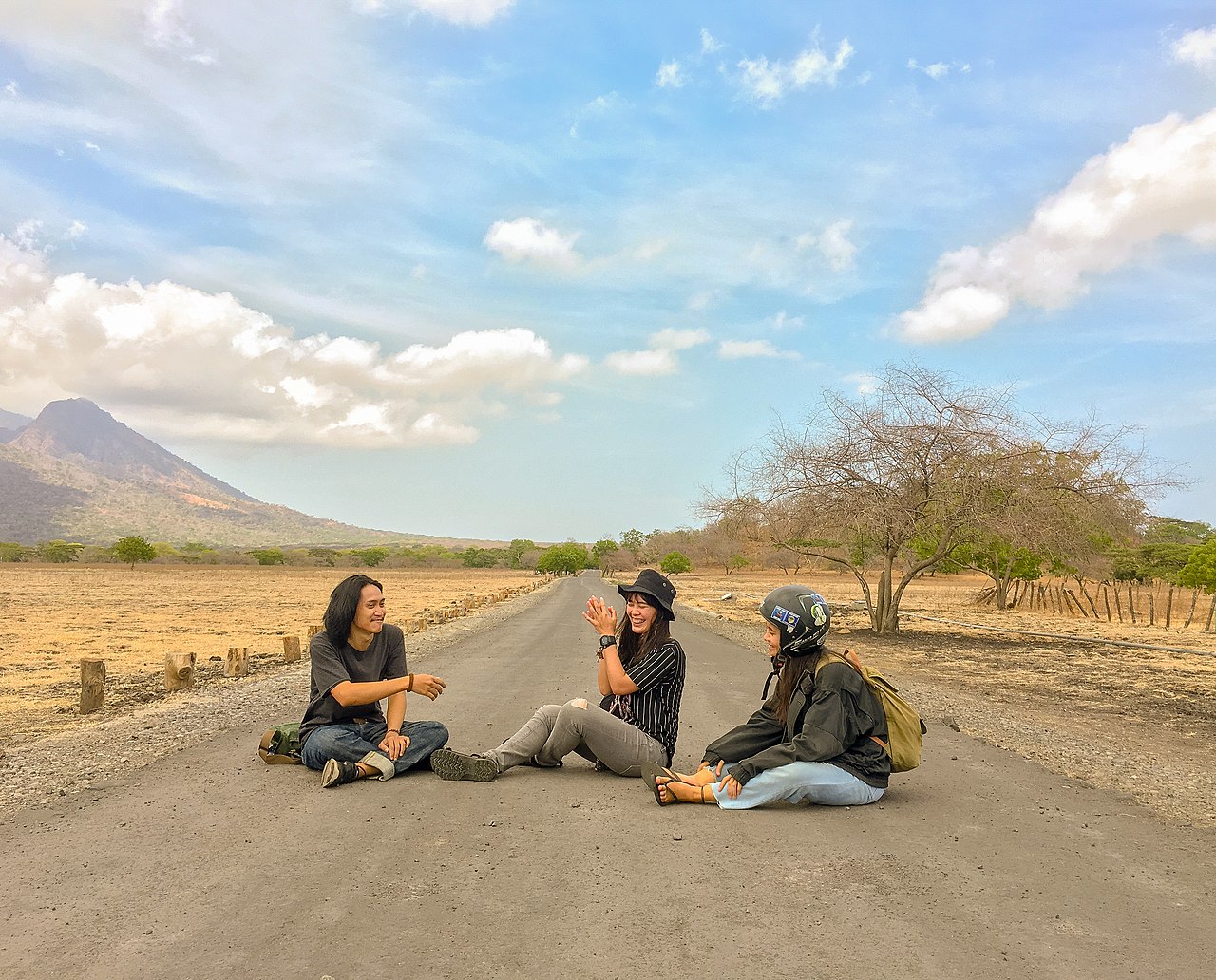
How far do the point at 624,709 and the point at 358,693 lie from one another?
6.05 feet

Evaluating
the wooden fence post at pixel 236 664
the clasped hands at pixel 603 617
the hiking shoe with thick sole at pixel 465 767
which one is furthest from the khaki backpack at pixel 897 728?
the wooden fence post at pixel 236 664

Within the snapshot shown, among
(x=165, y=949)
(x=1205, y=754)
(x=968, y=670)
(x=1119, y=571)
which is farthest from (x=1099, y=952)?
(x=1119, y=571)

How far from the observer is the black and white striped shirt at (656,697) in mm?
5965

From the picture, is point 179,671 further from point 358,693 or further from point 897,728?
point 897,728

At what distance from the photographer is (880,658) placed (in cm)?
1959

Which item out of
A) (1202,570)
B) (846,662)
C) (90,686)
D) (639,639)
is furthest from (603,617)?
(1202,570)

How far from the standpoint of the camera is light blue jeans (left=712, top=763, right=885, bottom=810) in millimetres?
5473

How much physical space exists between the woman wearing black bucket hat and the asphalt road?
19 centimetres

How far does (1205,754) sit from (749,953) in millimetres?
7883

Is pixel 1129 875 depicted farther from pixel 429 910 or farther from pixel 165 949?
pixel 165 949

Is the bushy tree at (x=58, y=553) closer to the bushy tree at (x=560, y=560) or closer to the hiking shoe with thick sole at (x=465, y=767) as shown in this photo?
the bushy tree at (x=560, y=560)

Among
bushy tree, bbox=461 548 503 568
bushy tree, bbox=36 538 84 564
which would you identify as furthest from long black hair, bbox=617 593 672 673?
bushy tree, bbox=461 548 503 568

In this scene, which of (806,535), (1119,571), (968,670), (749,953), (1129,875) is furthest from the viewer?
(1119,571)

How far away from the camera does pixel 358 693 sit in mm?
6016
